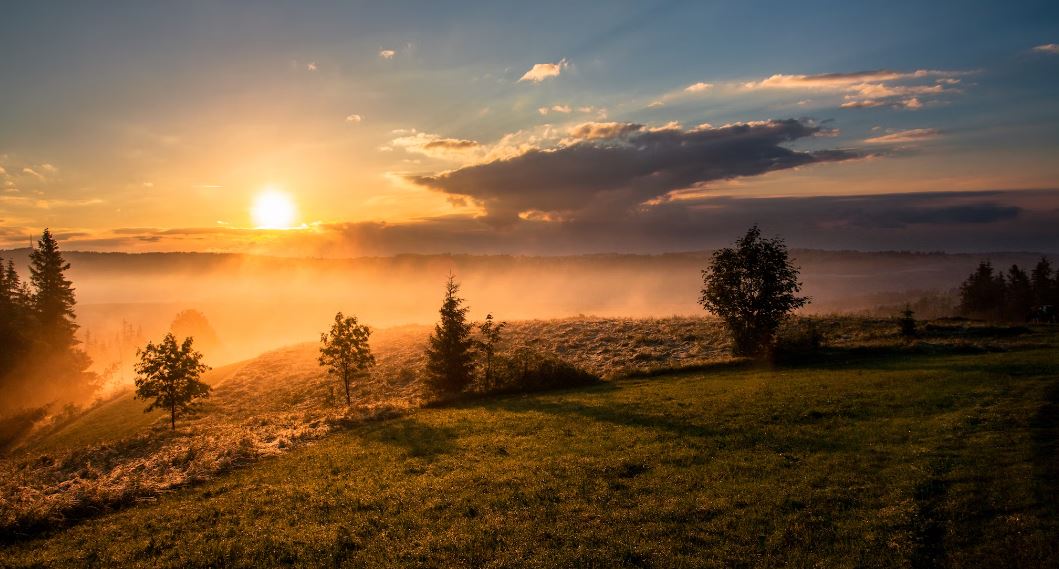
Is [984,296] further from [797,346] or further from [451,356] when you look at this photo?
[451,356]

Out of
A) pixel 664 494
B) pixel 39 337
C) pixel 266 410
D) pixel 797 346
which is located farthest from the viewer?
pixel 39 337

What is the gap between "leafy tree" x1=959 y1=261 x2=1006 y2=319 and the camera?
10362 centimetres

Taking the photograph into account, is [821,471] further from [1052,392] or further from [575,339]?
[575,339]

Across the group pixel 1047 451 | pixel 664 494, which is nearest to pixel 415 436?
pixel 664 494

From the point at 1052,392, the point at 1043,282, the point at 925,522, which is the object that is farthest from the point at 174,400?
the point at 1043,282

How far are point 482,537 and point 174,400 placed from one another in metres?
43.0

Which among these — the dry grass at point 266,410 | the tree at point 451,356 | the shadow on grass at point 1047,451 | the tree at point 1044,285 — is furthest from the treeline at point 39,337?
the tree at point 1044,285

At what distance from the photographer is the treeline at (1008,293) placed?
9962 cm

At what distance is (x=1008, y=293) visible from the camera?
360 feet

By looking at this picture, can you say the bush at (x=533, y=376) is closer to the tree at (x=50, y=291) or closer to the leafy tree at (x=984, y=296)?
the tree at (x=50, y=291)

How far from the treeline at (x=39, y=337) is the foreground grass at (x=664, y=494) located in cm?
6598

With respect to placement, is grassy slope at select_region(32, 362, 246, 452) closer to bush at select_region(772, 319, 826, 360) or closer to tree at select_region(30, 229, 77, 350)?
tree at select_region(30, 229, 77, 350)

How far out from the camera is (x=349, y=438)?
1224 inches

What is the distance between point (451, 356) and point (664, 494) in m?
29.7
